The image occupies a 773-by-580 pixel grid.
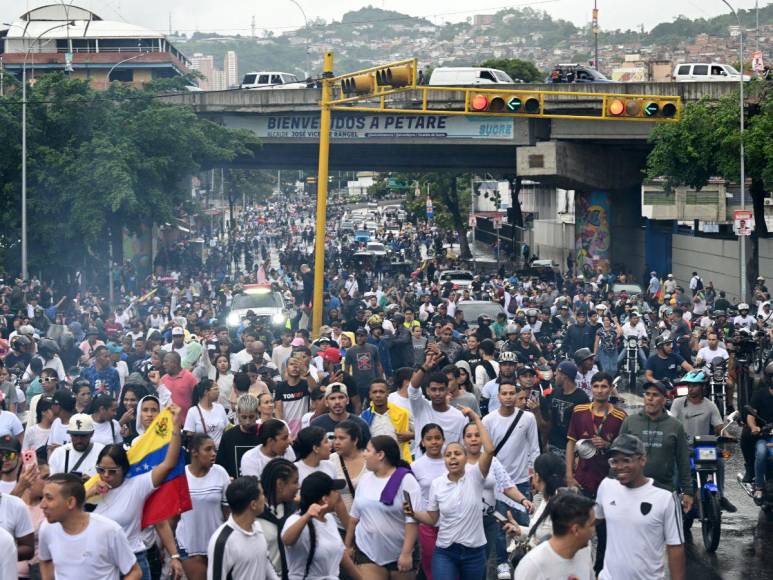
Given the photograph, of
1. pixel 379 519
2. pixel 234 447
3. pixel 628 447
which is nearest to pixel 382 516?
pixel 379 519

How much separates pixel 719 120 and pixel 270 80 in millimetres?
27770

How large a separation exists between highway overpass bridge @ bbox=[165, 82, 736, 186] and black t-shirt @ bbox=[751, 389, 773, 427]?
32.2 meters

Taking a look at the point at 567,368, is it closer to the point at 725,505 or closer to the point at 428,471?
the point at 725,505

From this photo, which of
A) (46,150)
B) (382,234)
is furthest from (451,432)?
(382,234)

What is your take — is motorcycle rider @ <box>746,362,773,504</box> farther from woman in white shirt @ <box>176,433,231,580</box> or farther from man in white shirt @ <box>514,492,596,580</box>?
man in white shirt @ <box>514,492,596,580</box>

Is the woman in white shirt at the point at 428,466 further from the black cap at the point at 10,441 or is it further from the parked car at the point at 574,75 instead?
the parked car at the point at 574,75

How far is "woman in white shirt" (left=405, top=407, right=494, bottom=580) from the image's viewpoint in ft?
30.5

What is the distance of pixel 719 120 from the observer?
38.5 metres

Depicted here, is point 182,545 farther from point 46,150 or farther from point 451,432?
point 46,150

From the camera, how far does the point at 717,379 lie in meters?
20.2

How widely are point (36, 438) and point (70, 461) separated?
267cm

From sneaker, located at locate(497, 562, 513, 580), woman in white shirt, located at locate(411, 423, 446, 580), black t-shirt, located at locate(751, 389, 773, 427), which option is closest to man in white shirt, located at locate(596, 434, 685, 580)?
woman in white shirt, located at locate(411, 423, 446, 580)

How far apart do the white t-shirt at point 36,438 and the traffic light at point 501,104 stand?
13.6m

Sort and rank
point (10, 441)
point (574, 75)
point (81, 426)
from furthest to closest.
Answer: point (574, 75) < point (10, 441) < point (81, 426)
